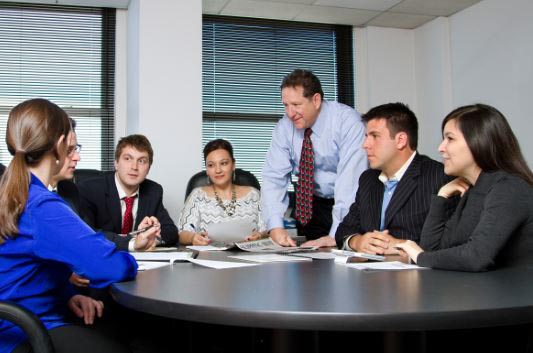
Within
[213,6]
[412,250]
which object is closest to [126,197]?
[412,250]

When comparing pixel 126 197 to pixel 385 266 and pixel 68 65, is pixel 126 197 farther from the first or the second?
pixel 68 65

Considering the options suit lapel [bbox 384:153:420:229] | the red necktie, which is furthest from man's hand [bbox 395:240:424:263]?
the red necktie

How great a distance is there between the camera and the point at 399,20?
5176mm

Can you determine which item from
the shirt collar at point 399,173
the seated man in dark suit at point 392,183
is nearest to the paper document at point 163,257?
the seated man in dark suit at point 392,183

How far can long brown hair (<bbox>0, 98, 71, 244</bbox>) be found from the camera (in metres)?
1.28

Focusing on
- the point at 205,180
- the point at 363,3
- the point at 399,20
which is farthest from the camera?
the point at 399,20

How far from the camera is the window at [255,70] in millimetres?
5156

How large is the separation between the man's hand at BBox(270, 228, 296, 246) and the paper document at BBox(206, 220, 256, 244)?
41 cm

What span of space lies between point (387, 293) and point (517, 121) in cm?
362

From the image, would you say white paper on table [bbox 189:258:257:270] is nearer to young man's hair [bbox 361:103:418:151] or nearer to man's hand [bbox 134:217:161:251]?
man's hand [bbox 134:217:161:251]

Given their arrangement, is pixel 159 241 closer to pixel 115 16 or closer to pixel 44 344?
pixel 44 344

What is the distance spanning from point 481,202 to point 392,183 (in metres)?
0.75

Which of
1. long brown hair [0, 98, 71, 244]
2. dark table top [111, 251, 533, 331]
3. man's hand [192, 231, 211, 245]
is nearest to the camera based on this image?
dark table top [111, 251, 533, 331]

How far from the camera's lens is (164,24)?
4094 mm
